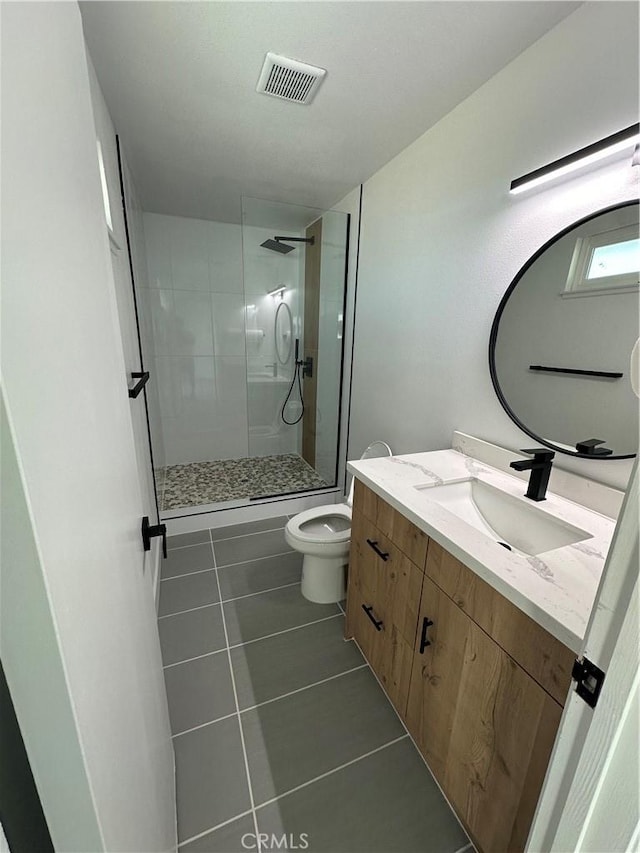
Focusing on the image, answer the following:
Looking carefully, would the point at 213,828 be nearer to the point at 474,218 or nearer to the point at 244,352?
the point at 474,218

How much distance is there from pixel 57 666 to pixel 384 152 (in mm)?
2451

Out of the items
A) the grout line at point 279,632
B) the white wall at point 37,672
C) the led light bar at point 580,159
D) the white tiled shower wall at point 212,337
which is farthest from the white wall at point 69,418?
the white tiled shower wall at point 212,337

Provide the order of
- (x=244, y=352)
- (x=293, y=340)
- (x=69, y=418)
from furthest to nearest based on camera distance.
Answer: (x=244, y=352), (x=293, y=340), (x=69, y=418)

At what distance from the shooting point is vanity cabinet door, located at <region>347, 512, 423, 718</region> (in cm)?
124

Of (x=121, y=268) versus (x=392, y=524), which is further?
(x=121, y=268)

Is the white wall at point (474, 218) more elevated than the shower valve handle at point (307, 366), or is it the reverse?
the white wall at point (474, 218)

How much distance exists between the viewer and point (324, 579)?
1.94 meters

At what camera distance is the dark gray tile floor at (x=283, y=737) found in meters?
1.08

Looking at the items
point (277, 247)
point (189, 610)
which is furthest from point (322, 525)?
point (277, 247)

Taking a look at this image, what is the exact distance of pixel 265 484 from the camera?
3154 millimetres

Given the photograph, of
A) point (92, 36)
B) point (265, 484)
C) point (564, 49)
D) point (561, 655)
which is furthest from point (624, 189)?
point (265, 484)

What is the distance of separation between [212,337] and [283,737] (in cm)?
316

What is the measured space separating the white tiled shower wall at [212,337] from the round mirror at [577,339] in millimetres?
2433

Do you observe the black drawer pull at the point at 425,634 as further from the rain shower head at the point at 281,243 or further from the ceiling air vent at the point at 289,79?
the rain shower head at the point at 281,243
